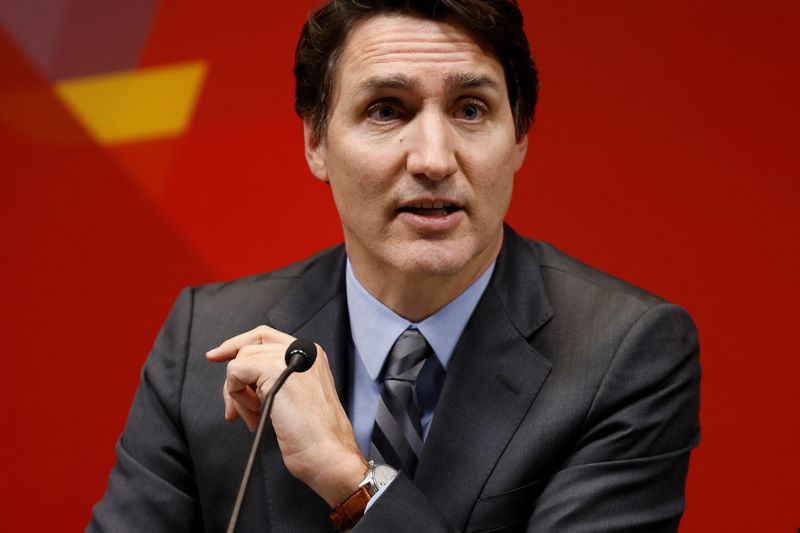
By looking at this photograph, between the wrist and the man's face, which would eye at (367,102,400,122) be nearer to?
the man's face

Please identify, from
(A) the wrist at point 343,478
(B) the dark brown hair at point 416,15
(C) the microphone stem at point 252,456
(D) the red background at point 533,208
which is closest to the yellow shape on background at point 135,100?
(D) the red background at point 533,208

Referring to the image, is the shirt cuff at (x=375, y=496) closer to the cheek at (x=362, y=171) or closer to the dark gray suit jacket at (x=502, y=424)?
the dark gray suit jacket at (x=502, y=424)

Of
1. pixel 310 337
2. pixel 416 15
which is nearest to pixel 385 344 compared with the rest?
pixel 310 337

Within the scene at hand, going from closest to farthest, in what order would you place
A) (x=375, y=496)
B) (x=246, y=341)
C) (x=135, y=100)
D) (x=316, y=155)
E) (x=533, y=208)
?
(x=375, y=496)
(x=246, y=341)
(x=316, y=155)
(x=533, y=208)
(x=135, y=100)

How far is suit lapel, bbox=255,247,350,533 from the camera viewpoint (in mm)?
2029

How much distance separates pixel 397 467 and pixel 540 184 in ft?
3.44

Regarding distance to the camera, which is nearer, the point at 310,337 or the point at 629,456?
the point at 629,456

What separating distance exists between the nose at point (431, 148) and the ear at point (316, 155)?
0.35 meters

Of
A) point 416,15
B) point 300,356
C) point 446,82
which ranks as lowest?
point 300,356

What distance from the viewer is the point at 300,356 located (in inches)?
65.4

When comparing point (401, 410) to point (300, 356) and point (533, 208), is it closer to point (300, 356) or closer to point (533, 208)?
point (300, 356)

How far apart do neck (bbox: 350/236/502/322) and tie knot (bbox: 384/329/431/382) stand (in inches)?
2.0

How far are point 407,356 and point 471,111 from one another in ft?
1.55

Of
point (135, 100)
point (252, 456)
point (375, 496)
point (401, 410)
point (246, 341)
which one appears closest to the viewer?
point (252, 456)
